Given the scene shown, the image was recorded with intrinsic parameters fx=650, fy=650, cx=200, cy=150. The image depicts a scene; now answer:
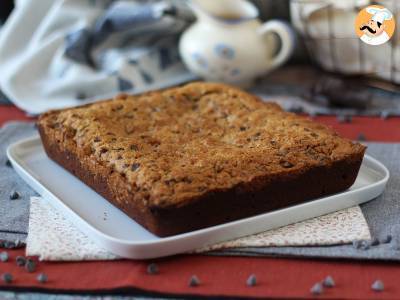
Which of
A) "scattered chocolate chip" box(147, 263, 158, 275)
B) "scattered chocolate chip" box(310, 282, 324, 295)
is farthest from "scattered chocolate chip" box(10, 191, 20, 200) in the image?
"scattered chocolate chip" box(310, 282, 324, 295)

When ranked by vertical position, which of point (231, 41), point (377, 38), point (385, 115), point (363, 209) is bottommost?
point (385, 115)

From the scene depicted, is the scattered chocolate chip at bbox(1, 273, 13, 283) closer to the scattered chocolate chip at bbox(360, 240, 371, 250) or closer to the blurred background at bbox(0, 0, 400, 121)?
the scattered chocolate chip at bbox(360, 240, 371, 250)

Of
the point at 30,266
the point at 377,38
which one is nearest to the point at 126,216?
the point at 30,266

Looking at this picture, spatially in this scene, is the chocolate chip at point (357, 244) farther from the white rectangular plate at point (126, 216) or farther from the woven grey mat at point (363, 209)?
the white rectangular plate at point (126, 216)

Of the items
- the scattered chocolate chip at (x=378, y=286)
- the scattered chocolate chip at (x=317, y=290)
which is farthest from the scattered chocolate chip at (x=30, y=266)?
the scattered chocolate chip at (x=378, y=286)

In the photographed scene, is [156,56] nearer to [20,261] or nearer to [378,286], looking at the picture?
→ [20,261]

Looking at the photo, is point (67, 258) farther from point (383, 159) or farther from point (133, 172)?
point (383, 159)

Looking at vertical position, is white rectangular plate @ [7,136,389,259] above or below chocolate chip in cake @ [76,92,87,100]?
above
